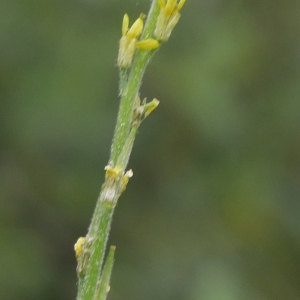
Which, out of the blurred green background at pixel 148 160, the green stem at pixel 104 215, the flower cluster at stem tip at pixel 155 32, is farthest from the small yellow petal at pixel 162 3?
the blurred green background at pixel 148 160

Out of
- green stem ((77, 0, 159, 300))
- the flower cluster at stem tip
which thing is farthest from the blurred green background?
the flower cluster at stem tip

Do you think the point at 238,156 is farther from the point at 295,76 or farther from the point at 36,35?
the point at 36,35

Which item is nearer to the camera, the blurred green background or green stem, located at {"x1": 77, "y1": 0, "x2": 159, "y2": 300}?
green stem, located at {"x1": 77, "y1": 0, "x2": 159, "y2": 300}

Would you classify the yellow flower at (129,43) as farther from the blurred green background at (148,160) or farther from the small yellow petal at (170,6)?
the blurred green background at (148,160)

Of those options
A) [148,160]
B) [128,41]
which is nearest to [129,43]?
[128,41]

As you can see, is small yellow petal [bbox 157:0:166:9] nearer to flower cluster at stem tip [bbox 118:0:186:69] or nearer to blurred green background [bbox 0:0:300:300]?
flower cluster at stem tip [bbox 118:0:186:69]

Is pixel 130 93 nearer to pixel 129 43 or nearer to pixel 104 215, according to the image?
pixel 129 43
